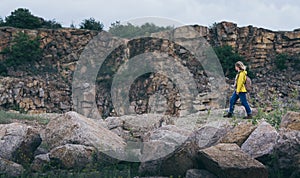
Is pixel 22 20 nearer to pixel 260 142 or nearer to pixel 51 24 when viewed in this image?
pixel 51 24

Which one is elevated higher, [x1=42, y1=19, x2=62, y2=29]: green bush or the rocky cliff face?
[x1=42, y1=19, x2=62, y2=29]: green bush

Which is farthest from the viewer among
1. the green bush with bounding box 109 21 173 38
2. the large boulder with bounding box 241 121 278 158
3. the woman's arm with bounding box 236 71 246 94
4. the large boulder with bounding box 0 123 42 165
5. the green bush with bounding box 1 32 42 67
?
the green bush with bounding box 109 21 173 38

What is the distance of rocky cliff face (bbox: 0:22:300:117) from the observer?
2083 cm

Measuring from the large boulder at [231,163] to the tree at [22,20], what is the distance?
64.0ft

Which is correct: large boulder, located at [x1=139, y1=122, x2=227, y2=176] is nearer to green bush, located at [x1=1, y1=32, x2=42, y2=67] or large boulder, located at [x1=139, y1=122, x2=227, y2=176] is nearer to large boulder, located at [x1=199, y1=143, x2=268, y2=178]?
large boulder, located at [x1=199, y1=143, x2=268, y2=178]

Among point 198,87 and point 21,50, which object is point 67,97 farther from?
point 198,87

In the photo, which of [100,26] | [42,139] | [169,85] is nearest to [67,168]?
[42,139]

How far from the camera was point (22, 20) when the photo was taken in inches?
985

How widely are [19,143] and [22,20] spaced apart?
1734 cm

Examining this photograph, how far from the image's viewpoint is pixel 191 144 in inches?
293

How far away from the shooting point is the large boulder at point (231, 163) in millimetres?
6586

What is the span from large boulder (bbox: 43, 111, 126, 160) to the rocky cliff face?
10.7 m

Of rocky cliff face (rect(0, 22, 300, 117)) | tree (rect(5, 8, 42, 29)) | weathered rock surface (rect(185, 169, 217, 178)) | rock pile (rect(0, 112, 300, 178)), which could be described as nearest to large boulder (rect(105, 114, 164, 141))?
rock pile (rect(0, 112, 300, 178))

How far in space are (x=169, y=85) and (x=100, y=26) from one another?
21.3 ft
